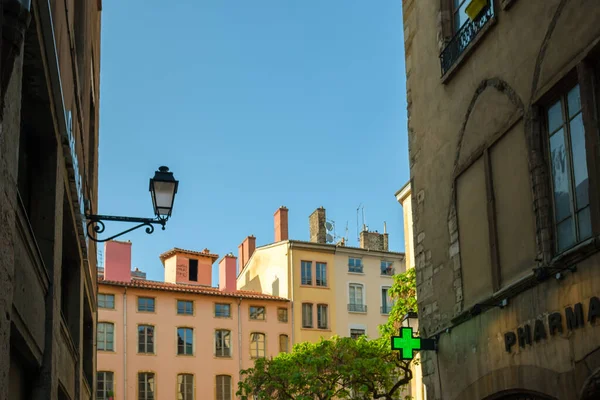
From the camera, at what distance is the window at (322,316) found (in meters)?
54.7

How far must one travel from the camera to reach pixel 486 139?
10945 mm

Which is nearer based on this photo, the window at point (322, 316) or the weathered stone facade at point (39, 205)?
the weathered stone facade at point (39, 205)

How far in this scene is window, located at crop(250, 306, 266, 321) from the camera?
173 ft

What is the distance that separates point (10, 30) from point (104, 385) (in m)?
45.1

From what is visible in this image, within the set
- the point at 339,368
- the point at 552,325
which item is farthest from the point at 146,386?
the point at 552,325

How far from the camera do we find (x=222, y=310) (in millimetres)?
52188

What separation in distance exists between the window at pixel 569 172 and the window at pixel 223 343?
43.9 meters

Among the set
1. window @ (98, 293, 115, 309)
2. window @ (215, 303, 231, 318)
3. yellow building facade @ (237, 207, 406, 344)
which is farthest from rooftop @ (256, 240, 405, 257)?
window @ (98, 293, 115, 309)

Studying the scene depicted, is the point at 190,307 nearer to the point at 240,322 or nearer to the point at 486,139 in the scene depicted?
the point at 240,322

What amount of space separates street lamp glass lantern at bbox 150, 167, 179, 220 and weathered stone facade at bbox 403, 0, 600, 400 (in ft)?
13.3

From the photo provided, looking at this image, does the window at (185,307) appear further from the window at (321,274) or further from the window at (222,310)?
the window at (321,274)

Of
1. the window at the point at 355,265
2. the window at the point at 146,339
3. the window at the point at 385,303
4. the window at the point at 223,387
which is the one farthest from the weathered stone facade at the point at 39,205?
the window at the point at 385,303

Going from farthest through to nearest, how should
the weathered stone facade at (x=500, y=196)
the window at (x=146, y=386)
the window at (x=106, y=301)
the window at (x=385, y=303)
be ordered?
the window at (x=385, y=303) < the window at (x=146, y=386) < the window at (x=106, y=301) < the weathered stone facade at (x=500, y=196)

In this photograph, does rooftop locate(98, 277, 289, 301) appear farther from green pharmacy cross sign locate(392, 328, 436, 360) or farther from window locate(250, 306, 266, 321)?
green pharmacy cross sign locate(392, 328, 436, 360)
